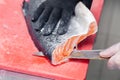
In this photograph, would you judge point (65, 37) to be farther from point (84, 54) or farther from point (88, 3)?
point (88, 3)

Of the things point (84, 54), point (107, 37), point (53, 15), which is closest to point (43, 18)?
point (53, 15)

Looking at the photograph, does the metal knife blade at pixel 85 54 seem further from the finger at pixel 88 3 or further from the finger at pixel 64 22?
the finger at pixel 88 3

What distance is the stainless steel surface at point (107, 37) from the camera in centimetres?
131

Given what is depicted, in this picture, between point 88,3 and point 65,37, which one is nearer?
point 65,37

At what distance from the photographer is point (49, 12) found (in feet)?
2.69

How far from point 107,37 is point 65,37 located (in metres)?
0.69

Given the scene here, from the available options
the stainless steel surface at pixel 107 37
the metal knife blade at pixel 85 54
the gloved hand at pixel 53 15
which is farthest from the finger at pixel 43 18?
the stainless steel surface at pixel 107 37

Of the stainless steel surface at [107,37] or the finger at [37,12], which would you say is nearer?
the finger at [37,12]

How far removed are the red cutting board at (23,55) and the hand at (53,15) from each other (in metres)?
0.06

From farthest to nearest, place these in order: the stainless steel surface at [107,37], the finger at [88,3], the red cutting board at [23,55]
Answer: the stainless steel surface at [107,37]
the finger at [88,3]
the red cutting board at [23,55]

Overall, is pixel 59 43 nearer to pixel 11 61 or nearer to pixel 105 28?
pixel 11 61

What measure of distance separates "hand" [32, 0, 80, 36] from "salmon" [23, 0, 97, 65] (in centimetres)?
2

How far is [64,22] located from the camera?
81cm

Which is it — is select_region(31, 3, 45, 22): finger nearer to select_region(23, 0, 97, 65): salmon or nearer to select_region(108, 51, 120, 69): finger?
select_region(23, 0, 97, 65): salmon
